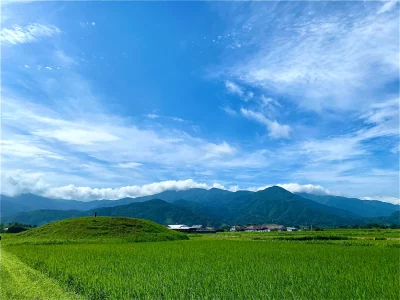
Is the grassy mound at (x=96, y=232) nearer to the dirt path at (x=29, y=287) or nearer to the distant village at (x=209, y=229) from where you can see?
the dirt path at (x=29, y=287)

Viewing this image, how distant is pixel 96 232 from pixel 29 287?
3847 centimetres

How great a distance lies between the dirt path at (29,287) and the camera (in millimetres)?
9902

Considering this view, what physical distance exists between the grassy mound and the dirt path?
29.2 m

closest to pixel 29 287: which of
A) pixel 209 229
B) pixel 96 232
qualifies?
pixel 96 232

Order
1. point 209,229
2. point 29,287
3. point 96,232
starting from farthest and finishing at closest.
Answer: point 209,229
point 96,232
point 29,287

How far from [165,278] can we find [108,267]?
5073mm

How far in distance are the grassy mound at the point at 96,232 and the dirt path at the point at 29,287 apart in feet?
95.7

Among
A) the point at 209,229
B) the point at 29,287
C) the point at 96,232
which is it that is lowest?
the point at 29,287

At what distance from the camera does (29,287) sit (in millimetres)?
11148

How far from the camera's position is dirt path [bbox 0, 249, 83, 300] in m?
9.90

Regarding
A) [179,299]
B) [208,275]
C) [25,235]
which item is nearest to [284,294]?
[179,299]

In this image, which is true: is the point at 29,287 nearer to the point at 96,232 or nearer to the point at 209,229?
the point at 96,232

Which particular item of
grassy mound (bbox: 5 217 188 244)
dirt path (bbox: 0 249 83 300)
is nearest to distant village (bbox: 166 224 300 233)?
grassy mound (bbox: 5 217 188 244)

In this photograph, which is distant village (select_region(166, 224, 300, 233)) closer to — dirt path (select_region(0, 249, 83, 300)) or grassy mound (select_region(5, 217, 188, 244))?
grassy mound (select_region(5, 217, 188, 244))
